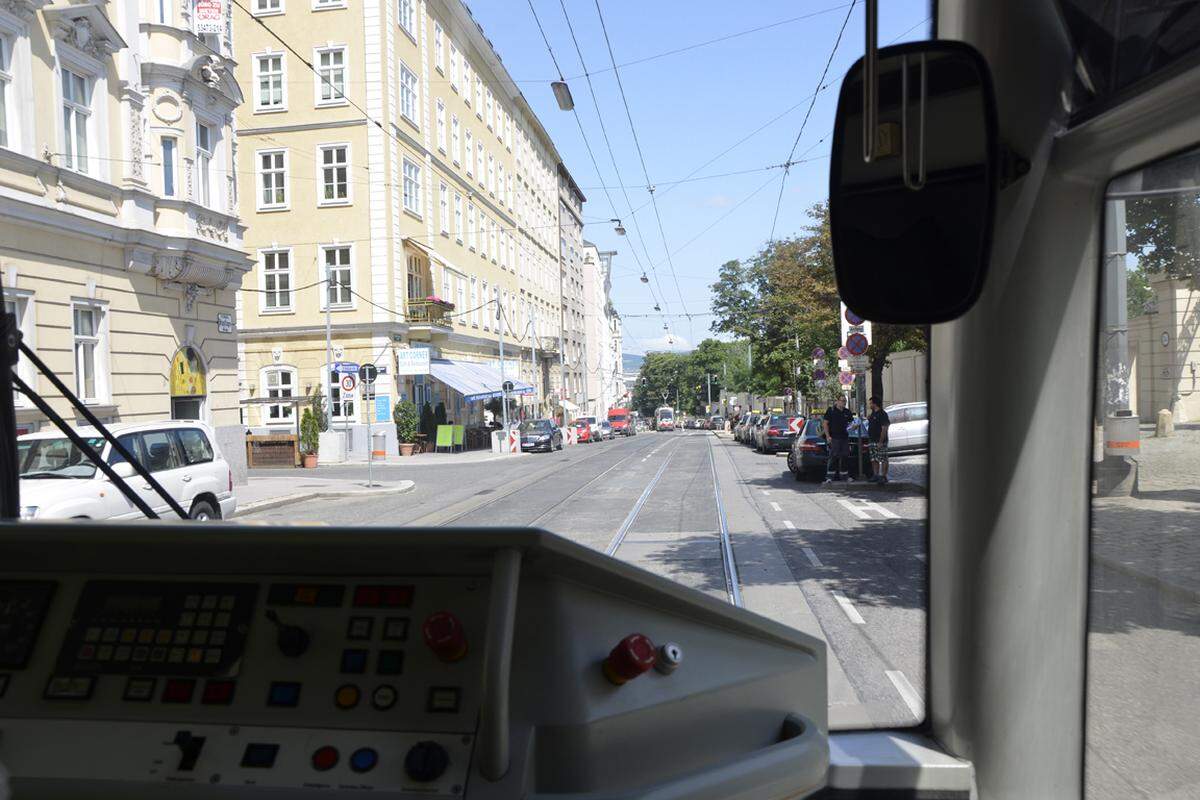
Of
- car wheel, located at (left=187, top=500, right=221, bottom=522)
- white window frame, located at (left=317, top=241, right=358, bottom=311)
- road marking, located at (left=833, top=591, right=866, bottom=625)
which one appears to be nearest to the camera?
car wheel, located at (left=187, top=500, right=221, bottom=522)

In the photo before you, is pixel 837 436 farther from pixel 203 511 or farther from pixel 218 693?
pixel 218 693

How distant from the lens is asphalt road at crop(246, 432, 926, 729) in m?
2.34

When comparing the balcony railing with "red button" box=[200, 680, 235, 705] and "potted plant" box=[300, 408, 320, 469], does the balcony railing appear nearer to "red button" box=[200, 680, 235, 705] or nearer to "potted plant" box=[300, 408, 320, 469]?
"potted plant" box=[300, 408, 320, 469]

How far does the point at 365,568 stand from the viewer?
1646 millimetres

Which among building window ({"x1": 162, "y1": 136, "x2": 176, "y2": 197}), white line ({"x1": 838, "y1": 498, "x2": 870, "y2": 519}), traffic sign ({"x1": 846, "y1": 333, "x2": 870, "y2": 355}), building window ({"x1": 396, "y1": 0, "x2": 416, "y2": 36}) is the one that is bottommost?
white line ({"x1": 838, "y1": 498, "x2": 870, "y2": 519})

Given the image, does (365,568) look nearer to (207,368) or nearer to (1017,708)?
(1017,708)

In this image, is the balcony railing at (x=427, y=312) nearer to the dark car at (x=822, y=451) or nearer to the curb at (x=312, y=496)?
the curb at (x=312, y=496)

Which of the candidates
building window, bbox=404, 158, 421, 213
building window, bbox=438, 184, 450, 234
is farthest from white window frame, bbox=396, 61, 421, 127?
building window, bbox=438, 184, 450, 234

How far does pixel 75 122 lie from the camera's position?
2217 mm

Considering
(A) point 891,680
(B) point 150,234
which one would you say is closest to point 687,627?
(A) point 891,680

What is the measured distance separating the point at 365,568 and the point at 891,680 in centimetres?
144

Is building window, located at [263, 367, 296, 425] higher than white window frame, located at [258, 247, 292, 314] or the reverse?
the reverse

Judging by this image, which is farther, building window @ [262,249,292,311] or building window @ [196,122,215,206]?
building window @ [262,249,292,311]

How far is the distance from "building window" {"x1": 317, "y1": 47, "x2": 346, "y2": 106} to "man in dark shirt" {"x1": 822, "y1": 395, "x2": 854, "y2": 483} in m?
1.93
